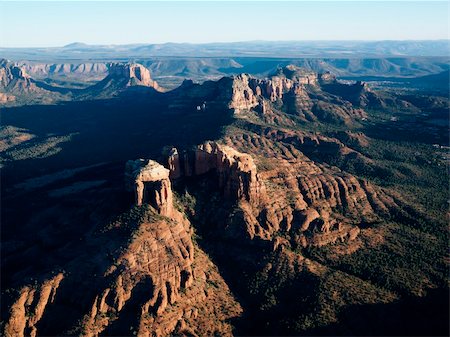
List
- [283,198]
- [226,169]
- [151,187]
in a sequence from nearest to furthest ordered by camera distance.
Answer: [151,187] < [226,169] < [283,198]

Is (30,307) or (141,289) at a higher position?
(141,289)

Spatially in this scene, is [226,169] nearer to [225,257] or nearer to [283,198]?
[283,198]

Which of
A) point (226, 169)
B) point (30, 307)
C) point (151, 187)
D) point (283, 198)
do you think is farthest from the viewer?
point (283, 198)

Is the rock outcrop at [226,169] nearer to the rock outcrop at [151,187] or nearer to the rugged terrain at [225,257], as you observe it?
the rugged terrain at [225,257]

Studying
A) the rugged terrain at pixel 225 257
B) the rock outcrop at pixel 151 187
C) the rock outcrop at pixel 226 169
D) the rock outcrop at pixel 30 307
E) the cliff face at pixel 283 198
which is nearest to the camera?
the rock outcrop at pixel 30 307

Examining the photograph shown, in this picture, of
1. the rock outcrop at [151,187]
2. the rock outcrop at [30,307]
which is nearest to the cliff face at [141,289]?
the rock outcrop at [30,307]

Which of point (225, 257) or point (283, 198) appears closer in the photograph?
point (225, 257)

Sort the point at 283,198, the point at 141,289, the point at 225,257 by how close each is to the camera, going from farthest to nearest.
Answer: the point at 283,198, the point at 225,257, the point at 141,289

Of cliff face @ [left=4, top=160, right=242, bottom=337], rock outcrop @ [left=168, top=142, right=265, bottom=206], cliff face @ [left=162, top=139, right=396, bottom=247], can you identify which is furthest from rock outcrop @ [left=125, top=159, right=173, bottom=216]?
rock outcrop @ [left=168, top=142, right=265, bottom=206]

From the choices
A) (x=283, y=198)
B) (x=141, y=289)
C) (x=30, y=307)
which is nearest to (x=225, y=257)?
(x=141, y=289)

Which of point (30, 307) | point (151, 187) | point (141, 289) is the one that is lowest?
point (30, 307)

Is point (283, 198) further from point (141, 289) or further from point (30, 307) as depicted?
point (30, 307)

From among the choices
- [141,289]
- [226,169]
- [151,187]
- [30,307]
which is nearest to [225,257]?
[151,187]
